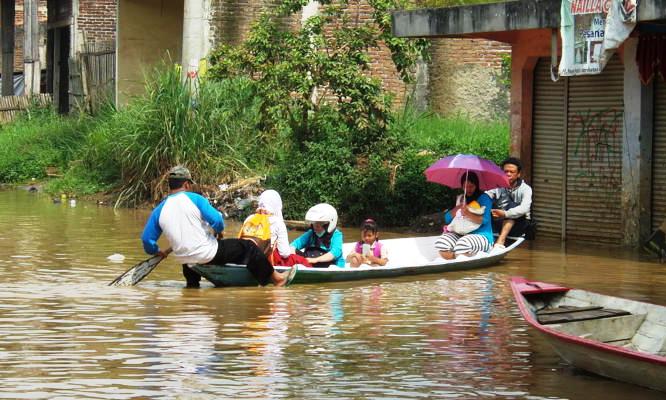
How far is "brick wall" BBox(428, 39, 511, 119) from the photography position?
29500mm

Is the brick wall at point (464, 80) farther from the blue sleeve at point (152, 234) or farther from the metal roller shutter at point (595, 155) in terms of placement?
the blue sleeve at point (152, 234)

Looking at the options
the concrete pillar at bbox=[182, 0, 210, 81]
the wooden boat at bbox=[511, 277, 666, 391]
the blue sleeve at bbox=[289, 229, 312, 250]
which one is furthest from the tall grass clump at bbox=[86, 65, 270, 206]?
the wooden boat at bbox=[511, 277, 666, 391]

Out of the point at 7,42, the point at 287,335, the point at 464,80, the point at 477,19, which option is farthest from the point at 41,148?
the point at 287,335

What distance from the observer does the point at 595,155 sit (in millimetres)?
18406

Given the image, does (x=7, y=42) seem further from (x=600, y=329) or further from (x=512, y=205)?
(x=600, y=329)

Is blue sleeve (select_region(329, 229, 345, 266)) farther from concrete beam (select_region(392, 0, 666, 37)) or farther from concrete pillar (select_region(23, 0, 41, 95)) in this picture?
concrete pillar (select_region(23, 0, 41, 95))

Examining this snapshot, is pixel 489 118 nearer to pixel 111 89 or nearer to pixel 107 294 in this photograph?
pixel 111 89

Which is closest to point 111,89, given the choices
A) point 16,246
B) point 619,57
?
point 16,246

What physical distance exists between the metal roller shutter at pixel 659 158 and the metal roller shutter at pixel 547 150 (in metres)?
1.73

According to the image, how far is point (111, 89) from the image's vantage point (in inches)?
1213

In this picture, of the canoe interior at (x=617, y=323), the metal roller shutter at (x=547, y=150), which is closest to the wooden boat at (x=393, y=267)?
the metal roller shutter at (x=547, y=150)

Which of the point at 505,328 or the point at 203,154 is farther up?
the point at 203,154

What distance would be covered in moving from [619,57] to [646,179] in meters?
1.73

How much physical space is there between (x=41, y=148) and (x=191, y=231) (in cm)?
1674
